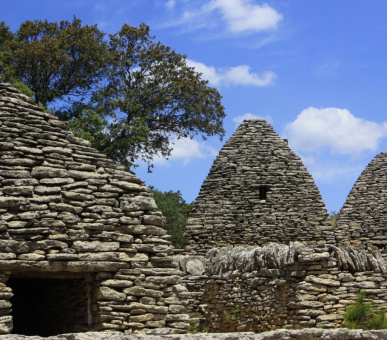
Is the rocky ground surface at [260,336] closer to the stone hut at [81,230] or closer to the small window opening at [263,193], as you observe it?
the stone hut at [81,230]

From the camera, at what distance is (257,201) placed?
17641 mm

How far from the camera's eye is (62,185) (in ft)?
30.7

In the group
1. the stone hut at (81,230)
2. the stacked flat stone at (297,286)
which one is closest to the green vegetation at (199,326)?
the stacked flat stone at (297,286)

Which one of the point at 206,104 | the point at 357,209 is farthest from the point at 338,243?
the point at 206,104

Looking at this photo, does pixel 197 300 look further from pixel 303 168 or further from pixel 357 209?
pixel 357 209

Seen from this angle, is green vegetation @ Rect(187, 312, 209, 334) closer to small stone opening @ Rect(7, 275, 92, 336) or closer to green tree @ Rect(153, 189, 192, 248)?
small stone opening @ Rect(7, 275, 92, 336)

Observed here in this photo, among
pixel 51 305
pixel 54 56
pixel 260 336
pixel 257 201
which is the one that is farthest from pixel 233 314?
pixel 54 56

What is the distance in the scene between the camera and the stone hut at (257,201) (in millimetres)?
17219

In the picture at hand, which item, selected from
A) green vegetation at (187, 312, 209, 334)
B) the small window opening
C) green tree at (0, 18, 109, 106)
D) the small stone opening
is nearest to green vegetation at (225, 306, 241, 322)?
green vegetation at (187, 312, 209, 334)

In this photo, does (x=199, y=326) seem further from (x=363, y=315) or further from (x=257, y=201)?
(x=257, y=201)

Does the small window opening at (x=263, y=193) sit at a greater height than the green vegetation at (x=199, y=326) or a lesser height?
greater

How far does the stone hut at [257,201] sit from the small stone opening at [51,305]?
5906 millimetres

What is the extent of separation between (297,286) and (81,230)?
3896mm

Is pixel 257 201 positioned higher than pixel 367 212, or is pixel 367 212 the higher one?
pixel 257 201
